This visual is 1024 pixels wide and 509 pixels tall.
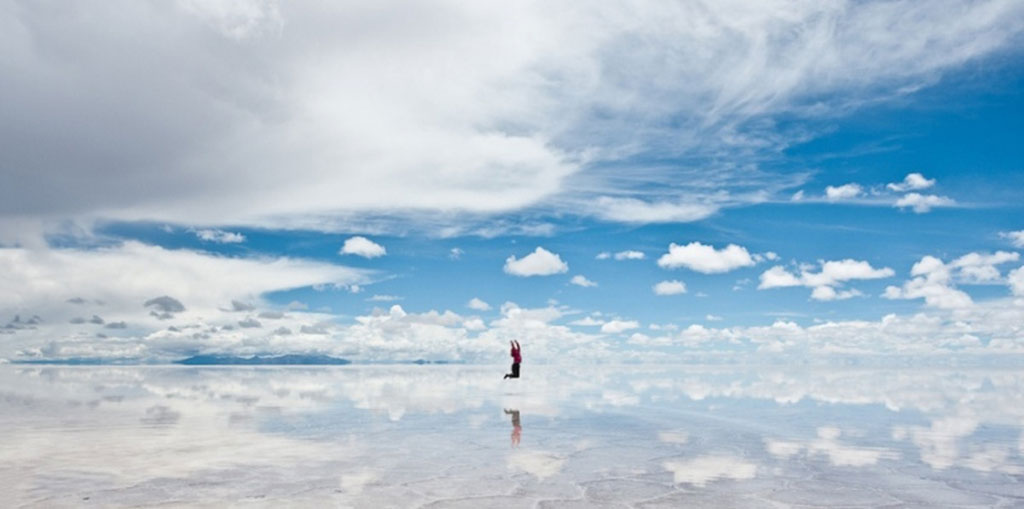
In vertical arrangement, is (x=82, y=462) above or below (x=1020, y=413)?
below

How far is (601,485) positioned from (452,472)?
305 cm

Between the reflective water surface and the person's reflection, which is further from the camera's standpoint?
the person's reflection

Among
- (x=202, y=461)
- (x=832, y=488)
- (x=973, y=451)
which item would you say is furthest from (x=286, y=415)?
(x=973, y=451)

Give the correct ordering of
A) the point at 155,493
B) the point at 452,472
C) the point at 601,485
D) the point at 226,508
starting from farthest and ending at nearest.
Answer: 1. the point at 452,472
2. the point at 601,485
3. the point at 155,493
4. the point at 226,508

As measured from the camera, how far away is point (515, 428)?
21.5 meters

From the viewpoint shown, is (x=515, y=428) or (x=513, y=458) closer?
(x=513, y=458)

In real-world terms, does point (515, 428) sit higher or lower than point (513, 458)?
higher

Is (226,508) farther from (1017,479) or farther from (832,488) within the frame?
(1017,479)

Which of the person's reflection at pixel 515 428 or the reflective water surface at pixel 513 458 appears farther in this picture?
the person's reflection at pixel 515 428

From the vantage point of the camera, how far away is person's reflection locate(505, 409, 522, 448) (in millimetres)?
18422

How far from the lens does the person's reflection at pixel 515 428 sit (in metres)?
18.4

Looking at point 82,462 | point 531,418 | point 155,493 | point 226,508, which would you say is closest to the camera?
point 226,508

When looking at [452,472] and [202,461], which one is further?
[202,461]

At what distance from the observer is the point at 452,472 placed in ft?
45.0
